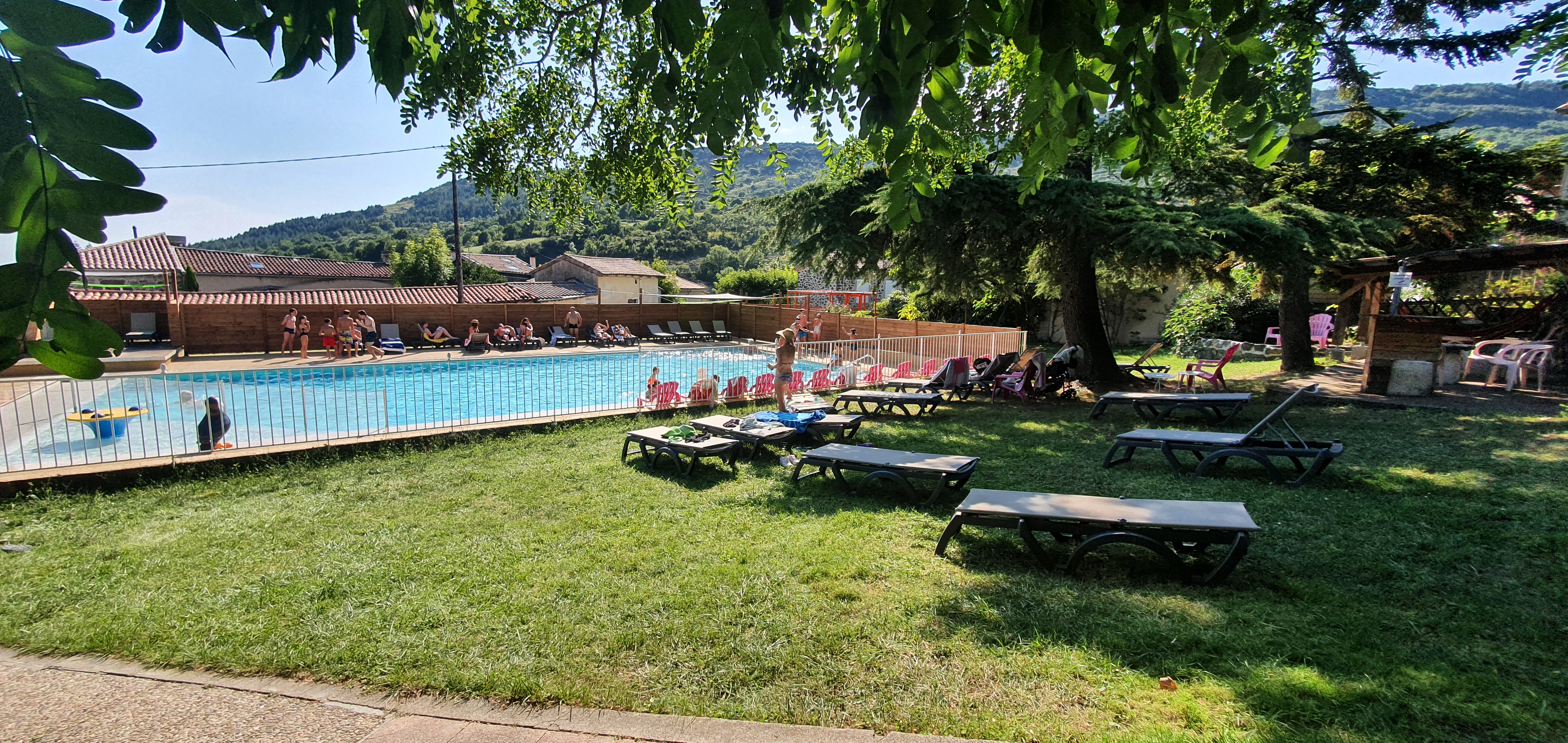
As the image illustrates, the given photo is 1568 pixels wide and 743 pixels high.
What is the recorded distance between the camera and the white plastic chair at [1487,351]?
13.4m

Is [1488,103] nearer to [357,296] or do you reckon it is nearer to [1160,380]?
[1160,380]

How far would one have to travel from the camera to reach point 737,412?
12.3 m

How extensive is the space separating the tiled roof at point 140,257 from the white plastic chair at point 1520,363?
47.7 meters

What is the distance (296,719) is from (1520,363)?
18223mm

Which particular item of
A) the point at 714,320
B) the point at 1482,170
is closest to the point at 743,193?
the point at 714,320

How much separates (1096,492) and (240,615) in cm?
704

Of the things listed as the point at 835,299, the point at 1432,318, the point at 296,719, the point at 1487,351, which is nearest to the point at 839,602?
the point at 296,719

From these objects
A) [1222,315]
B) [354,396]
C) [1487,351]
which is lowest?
[354,396]

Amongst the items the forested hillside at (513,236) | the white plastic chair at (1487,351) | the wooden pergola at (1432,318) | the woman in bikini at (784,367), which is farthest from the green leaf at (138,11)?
the forested hillside at (513,236)

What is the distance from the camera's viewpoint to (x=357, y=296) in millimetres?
29125

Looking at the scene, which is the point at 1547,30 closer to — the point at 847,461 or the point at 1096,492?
the point at 1096,492

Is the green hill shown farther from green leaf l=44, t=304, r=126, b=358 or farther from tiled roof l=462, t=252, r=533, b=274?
green leaf l=44, t=304, r=126, b=358

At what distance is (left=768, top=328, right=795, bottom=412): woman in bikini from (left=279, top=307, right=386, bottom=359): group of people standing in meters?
17.0

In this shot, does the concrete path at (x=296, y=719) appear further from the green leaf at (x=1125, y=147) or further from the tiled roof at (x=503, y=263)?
the tiled roof at (x=503, y=263)
